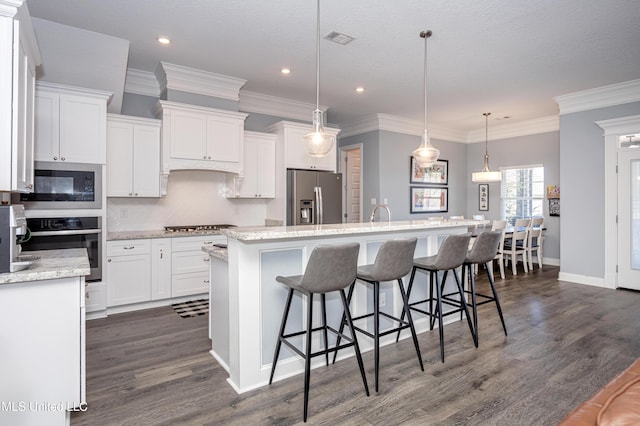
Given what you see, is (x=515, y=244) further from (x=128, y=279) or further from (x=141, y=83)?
(x=141, y=83)

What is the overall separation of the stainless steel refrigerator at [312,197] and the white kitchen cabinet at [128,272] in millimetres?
1911

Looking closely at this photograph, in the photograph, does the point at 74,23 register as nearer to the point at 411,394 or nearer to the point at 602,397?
the point at 411,394

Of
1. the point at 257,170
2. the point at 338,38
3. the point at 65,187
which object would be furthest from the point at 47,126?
the point at 338,38

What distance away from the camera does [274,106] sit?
567cm

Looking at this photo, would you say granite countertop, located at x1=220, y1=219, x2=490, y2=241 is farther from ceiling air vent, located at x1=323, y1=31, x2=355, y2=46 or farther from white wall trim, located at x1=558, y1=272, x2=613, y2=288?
white wall trim, located at x1=558, y1=272, x2=613, y2=288

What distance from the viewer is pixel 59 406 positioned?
1917 mm

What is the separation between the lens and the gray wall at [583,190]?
5.24 metres

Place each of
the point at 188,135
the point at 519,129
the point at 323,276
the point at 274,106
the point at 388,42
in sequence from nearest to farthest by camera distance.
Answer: the point at 323,276 < the point at 388,42 < the point at 188,135 < the point at 274,106 < the point at 519,129

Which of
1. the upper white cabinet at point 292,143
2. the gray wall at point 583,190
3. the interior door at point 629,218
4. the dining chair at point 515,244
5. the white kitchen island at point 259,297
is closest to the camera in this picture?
the white kitchen island at point 259,297

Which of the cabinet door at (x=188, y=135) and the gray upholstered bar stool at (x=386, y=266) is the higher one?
the cabinet door at (x=188, y=135)

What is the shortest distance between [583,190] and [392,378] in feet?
15.4

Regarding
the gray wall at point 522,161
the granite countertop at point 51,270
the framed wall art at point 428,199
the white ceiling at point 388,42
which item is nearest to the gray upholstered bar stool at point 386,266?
the granite countertop at point 51,270

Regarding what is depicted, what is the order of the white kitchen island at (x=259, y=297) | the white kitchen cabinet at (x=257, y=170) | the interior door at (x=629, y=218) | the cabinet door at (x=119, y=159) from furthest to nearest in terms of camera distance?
1. the white kitchen cabinet at (x=257, y=170)
2. the interior door at (x=629, y=218)
3. the cabinet door at (x=119, y=159)
4. the white kitchen island at (x=259, y=297)

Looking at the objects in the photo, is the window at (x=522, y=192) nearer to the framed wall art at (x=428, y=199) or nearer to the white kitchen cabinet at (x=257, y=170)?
the framed wall art at (x=428, y=199)
